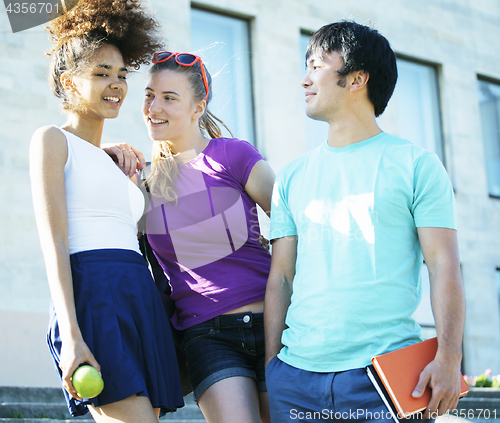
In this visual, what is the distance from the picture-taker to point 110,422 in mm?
2227

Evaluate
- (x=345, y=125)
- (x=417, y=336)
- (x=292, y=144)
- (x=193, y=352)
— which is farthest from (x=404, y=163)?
(x=292, y=144)

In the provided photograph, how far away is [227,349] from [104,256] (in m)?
0.68

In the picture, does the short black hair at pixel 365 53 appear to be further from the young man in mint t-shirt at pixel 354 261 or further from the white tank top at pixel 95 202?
the white tank top at pixel 95 202

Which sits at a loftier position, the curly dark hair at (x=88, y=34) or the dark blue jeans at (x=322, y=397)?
the curly dark hair at (x=88, y=34)

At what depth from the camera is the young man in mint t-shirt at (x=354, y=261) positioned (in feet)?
7.15

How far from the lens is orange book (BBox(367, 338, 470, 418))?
2049mm

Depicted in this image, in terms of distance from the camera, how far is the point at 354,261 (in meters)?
2.31

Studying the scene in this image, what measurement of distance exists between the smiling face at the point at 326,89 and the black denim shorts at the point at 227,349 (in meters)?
0.90

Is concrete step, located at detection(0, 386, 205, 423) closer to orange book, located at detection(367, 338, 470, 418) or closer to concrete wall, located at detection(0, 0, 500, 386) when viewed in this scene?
concrete wall, located at detection(0, 0, 500, 386)

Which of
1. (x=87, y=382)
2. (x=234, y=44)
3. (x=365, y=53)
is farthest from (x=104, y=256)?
(x=234, y=44)

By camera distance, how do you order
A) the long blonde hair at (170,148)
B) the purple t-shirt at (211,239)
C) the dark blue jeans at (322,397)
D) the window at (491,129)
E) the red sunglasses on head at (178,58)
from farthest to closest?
the window at (491,129) → the red sunglasses on head at (178,58) → the long blonde hair at (170,148) → the purple t-shirt at (211,239) → the dark blue jeans at (322,397)

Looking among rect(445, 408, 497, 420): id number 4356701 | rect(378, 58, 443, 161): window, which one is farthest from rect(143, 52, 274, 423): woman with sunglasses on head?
rect(378, 58, 443, 161): window

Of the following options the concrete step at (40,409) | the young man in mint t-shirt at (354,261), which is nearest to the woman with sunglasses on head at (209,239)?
the young man in mint t-shirt at (354,261)

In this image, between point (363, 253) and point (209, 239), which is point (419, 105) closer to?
point (209, 239)
